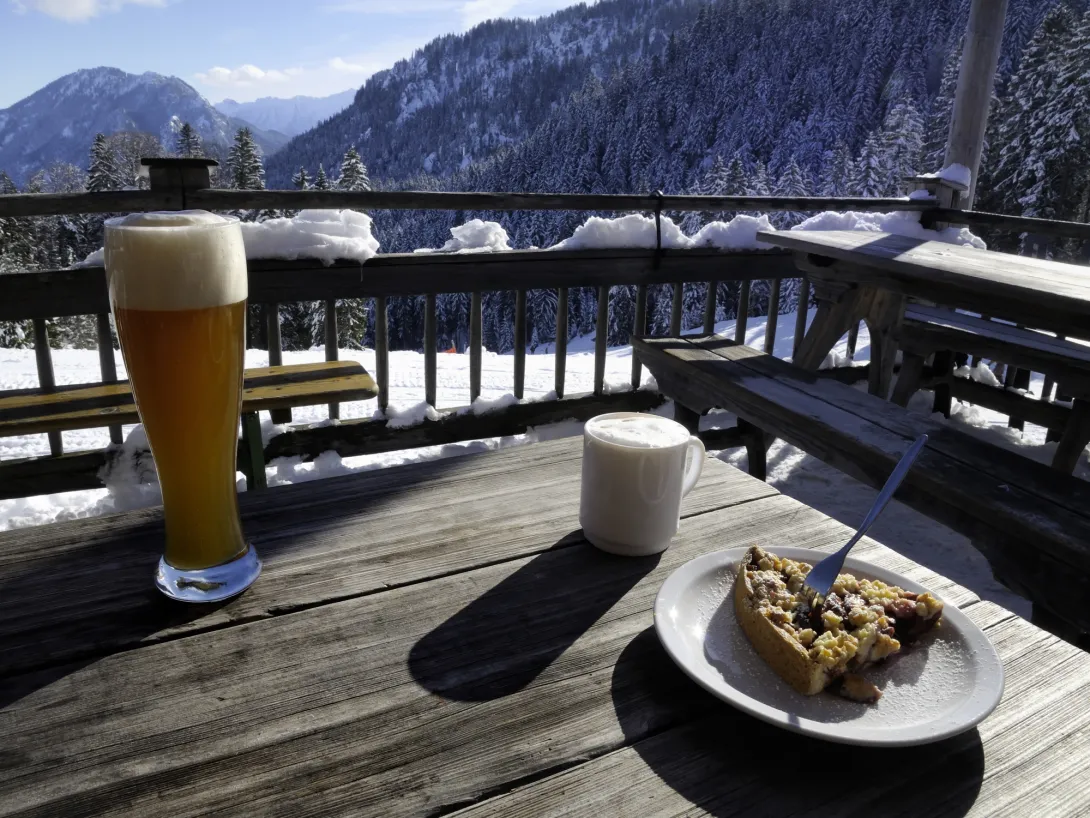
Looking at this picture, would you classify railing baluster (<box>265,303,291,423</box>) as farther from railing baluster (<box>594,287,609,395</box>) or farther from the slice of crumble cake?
the slice of crumble cake

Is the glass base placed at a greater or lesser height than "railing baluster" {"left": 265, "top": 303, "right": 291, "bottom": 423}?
greater

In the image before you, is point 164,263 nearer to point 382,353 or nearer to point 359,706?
point 359,706

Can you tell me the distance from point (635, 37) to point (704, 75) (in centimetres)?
5763

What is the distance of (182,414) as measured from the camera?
2.40 feet

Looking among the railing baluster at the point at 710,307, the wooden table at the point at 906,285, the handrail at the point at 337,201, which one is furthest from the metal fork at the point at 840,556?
the railing baluster at the point at 710,307

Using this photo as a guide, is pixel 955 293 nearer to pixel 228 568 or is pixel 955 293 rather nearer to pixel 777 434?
pixel 777 434

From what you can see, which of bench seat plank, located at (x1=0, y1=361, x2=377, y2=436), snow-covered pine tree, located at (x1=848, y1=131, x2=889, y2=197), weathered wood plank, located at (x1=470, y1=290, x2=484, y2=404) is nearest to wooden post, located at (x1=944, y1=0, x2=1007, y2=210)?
weathered wood plank, located at (x1=470, y1=290, x2=484, y2=404)

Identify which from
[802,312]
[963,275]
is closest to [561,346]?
[802,312]

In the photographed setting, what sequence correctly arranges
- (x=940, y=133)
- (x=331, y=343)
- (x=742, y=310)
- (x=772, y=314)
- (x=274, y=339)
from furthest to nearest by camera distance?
1. (x=940, y=133)
2. (x=742, y=310)
3. (x=772, y=314)
4. (x=331, y=343)
5. (x=274, y=339)

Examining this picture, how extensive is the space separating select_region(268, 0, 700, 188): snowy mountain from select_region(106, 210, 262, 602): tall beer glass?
101m

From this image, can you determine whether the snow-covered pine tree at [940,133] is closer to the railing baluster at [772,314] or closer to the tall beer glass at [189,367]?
the railing baluster at [772,314]

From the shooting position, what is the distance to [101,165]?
84.3 feet

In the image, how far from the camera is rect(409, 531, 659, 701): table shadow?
0.68m

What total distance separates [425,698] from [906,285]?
3077 mm
